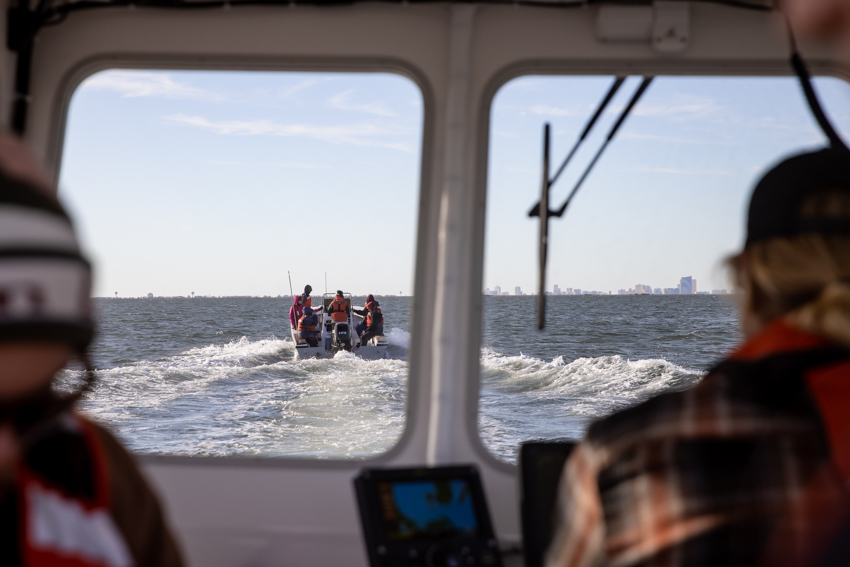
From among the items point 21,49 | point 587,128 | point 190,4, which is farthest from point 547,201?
point 21,49

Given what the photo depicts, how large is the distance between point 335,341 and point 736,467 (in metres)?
16.0

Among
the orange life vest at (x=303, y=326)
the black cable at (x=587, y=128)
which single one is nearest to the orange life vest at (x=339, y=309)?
the orange life vest at (x=303, y=326)

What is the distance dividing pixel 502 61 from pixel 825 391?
166 cm

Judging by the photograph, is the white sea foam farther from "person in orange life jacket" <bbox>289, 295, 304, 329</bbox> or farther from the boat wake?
"person in orange life jacket" <bbox>289, 295, 304, 329</bbox>

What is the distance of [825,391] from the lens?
52 centimetres

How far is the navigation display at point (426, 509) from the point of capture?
141cm

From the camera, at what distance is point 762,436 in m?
0.54

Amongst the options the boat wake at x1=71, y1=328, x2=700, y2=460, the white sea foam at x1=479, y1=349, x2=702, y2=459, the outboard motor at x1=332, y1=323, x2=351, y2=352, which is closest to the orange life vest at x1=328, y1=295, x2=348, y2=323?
the outboard motor at x1=332, y1=323, x2=351, y2=352

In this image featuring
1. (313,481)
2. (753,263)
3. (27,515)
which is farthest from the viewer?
(313,481)

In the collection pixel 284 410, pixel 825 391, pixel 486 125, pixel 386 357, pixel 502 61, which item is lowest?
pixel 284 410

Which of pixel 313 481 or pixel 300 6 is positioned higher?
pixel 300 6

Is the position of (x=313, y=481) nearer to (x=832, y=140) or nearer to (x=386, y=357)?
(x=832, y=140)

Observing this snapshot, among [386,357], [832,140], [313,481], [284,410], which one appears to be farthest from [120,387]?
[832,140]

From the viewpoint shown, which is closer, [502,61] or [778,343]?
[778,343]
